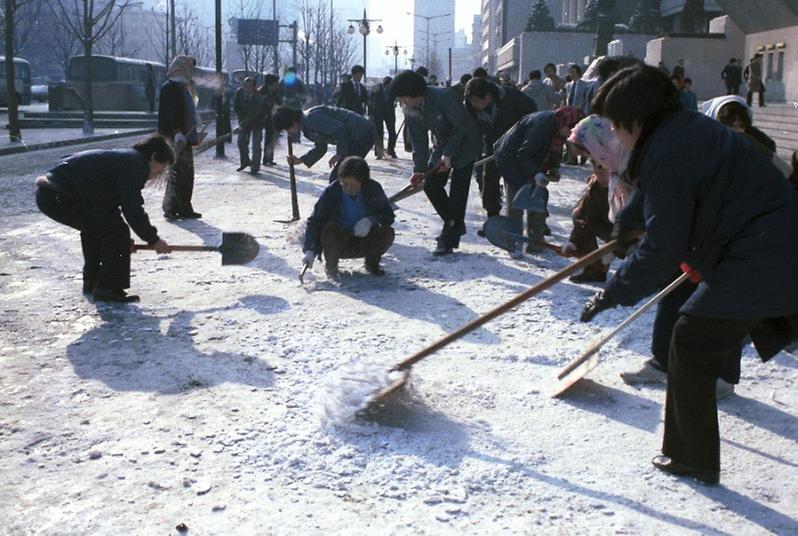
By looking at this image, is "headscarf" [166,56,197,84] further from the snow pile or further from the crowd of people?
the snow pile

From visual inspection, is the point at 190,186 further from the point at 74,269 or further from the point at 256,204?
the point at 74,269

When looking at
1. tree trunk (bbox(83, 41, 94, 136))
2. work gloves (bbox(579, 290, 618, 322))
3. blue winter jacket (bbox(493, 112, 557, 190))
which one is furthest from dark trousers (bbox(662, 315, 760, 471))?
tree trunk (bbox(83, 41, 94, 136))

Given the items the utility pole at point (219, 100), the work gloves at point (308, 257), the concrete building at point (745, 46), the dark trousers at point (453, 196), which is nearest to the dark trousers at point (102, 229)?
the work gloves at point (308, 257)

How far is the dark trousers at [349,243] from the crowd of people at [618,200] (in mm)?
10

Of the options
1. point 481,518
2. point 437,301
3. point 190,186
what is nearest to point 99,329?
point 437,301

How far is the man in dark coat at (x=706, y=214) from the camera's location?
108 inches

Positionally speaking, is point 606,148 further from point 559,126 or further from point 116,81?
point 116,81

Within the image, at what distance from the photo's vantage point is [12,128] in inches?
766

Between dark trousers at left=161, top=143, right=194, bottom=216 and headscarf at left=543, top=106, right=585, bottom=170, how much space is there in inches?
156

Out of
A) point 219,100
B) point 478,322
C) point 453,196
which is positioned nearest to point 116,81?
point 219,100

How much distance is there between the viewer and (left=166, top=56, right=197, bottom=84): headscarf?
8.80 meters

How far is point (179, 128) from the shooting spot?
8.78m

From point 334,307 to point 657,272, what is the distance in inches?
123

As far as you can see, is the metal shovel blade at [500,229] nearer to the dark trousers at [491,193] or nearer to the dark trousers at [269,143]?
the dark trousers at [491,193]
